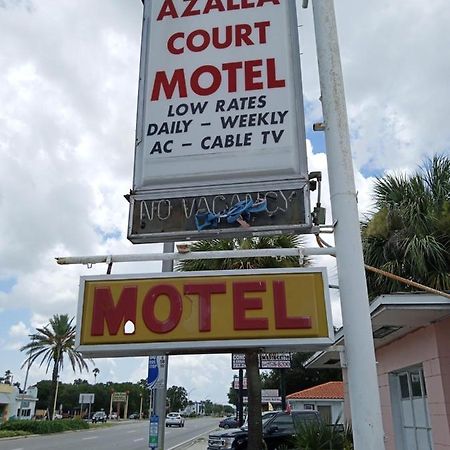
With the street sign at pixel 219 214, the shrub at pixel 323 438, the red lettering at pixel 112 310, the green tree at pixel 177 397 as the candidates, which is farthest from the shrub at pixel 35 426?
the green tree at pixel 177 397

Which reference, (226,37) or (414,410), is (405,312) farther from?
(226,37)

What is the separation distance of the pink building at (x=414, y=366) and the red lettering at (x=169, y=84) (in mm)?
4306

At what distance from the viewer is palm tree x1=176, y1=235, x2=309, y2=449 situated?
10211mm

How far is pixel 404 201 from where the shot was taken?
1208cm

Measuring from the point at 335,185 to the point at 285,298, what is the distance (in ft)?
2.36

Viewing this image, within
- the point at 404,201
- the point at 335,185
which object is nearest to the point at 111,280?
the point at 335,185

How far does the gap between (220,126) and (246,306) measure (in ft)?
4.07

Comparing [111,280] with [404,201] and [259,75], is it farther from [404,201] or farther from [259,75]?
[404,201]

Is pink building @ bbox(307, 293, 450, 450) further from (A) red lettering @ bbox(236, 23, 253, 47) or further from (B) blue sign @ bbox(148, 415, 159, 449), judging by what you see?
(A) red lettering @ bbox(236, 23, 253, 47)

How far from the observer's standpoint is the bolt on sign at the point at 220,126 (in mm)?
3283

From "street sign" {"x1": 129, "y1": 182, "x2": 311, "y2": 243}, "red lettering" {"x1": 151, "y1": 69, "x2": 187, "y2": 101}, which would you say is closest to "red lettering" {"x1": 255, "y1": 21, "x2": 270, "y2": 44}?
"red lettering" {"x1": 151, "y1": 69, "x2": 187, "y2": 101}

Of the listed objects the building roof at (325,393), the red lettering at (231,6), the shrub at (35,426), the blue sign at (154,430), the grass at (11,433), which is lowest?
the grass at (11,433)

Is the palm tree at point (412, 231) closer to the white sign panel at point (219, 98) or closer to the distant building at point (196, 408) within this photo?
the white sign panel at point (219, 98)

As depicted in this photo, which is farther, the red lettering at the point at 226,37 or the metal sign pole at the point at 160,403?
the metal sign pole at the point at 160,403
